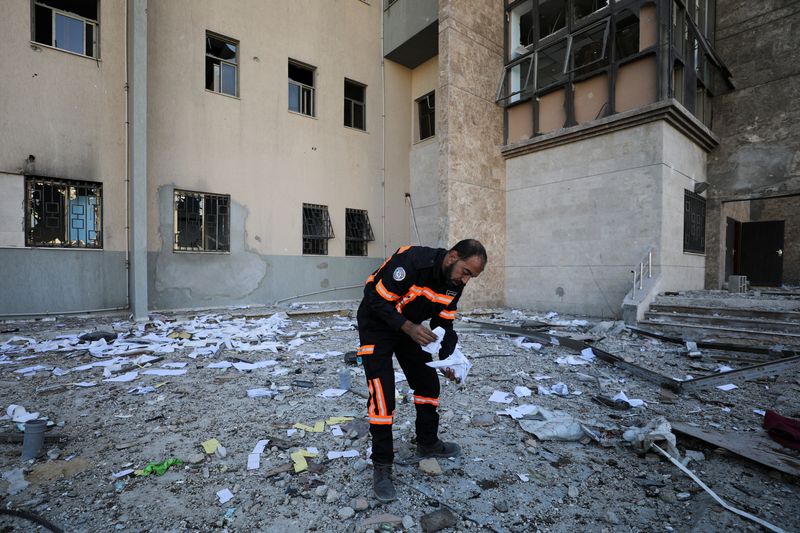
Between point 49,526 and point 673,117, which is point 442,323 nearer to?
point 49,526

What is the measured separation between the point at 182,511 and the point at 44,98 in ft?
31.1

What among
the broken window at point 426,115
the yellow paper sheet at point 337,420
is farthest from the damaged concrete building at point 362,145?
the yellow paper sheet at point 337,420

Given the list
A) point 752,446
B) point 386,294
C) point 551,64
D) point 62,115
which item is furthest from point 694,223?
point 62,115

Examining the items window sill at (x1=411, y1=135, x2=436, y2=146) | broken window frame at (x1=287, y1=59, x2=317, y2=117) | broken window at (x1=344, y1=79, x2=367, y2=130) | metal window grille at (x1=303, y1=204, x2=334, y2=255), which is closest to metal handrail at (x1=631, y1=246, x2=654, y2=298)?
window sill at (x1=411, y1=135, x2=436, y2=146)

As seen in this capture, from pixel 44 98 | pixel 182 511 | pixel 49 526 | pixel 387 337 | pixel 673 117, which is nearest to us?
pixel 49 526

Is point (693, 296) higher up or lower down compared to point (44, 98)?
lower down

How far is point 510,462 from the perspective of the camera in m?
2.81

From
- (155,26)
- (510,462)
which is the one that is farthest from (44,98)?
(510,462)

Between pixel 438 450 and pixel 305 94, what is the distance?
11.5m

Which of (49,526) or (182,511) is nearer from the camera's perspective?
(49,526)

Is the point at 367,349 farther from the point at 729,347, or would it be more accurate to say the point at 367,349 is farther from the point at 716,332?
the point at 716,332

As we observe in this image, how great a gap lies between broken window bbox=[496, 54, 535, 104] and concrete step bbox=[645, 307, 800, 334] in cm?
663

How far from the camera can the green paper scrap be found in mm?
2582

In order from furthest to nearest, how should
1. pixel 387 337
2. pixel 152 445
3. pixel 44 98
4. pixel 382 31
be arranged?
pixel 382 31, pixel 44 98, pixel 152 445, pixel 387 337
